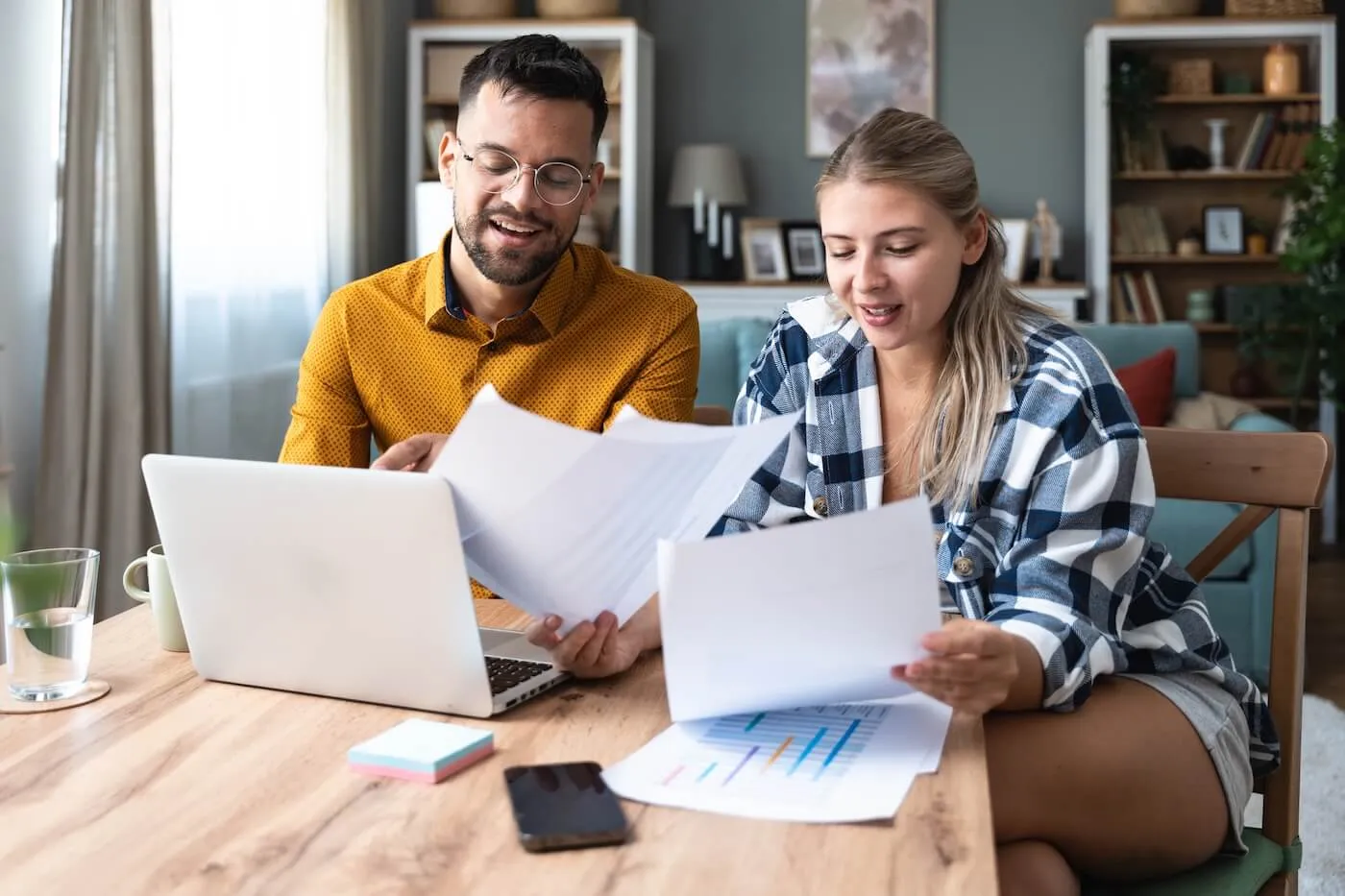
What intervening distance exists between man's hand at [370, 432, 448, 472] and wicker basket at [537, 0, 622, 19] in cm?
420

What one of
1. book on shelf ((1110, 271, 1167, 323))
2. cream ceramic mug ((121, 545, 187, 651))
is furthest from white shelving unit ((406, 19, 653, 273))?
cream ceramic mug ((121, 545, 187, 651))

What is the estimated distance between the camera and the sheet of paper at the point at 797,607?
864 millimetres

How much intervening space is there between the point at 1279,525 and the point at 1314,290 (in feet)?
11.9

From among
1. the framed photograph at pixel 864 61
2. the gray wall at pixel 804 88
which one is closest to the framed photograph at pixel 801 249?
the gray wall at pixel 804 88

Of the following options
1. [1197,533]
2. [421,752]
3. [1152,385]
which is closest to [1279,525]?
[421,752]

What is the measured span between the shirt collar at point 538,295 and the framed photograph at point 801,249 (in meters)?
3.74

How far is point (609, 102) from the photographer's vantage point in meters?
5.20

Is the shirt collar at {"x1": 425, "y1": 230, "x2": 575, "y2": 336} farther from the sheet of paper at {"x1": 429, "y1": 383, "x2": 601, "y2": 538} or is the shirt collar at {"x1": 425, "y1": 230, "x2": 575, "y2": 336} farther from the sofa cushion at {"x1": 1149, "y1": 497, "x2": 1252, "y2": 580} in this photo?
the sofa cushion at {"x1": 1149, "y1": 497, "x2": 1252, "y2": 580}

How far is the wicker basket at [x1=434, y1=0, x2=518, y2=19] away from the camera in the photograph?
523cm

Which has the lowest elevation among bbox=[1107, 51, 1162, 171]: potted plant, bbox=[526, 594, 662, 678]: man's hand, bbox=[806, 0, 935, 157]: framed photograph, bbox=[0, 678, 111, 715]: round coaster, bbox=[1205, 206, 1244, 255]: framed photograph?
bbox=[0, 678, 111, 715]: round coaster

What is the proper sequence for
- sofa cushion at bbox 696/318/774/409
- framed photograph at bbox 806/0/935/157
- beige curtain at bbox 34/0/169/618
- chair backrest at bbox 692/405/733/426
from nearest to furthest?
chair backrest at bbox 692/405/733/426, beige curtain at bbox 34/0/169/618, sofa cushion at bbox 696/318/774/409, framed photograph at bbox 806/0/935/157

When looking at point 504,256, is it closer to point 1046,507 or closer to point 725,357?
point 1046,507

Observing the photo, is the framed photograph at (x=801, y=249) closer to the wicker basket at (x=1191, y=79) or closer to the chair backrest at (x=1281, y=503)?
the wicker basket at (x=1191, y=79)

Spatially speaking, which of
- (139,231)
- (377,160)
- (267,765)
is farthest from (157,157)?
(267,765)
